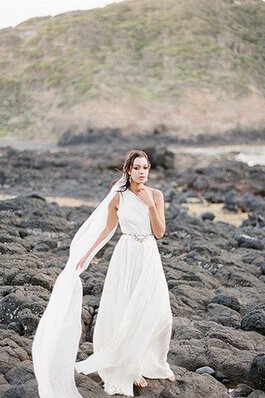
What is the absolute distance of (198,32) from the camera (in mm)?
110688

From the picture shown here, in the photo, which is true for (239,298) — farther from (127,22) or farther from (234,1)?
(234,1)

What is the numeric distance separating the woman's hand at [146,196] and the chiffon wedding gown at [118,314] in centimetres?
5

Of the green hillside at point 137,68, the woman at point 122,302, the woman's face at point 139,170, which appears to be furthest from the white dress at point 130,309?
the green hillside at point 137,68

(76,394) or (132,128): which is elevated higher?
(76,394)

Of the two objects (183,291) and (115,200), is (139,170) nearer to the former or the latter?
(115,200)

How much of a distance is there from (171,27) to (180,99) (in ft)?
79.5

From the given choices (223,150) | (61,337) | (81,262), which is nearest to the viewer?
(61,337)

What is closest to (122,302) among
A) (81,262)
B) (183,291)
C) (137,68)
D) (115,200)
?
(81,262)

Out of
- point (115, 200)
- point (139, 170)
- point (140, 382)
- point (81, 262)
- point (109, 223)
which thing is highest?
point (139, 170)

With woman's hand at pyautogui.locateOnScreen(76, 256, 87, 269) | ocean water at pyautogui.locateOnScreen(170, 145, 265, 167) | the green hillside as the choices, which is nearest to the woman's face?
woman's hand at pyautogui.locateOnScreen(76, 256, 87, 269)

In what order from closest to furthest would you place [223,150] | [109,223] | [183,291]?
1. [109,223]
2. [183,291]
3. [223,150]

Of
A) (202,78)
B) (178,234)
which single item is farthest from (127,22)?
(178,234)

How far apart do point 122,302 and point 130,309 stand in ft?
0.39

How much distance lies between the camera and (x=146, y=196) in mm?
6465
